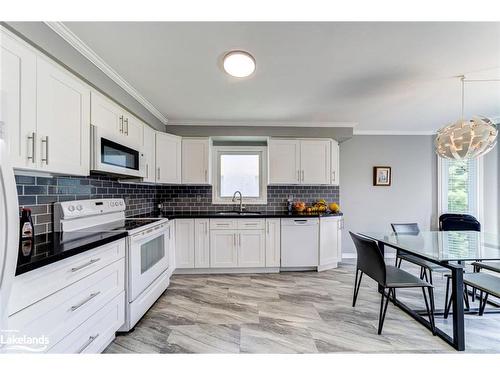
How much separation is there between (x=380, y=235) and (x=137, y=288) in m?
2.65

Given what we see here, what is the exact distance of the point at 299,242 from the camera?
3.79 meters

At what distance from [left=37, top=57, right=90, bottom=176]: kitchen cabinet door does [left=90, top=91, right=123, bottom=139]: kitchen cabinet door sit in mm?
74

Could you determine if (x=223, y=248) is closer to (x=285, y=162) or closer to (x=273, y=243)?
(x=273, y=243)

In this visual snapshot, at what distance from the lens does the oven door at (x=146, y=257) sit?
85.2 inches

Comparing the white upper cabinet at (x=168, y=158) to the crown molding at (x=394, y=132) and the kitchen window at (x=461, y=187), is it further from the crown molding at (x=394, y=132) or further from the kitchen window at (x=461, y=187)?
the kitchen window at (x=461, y=187)

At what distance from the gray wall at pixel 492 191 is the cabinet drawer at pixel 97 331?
217 inches

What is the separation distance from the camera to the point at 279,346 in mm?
1972

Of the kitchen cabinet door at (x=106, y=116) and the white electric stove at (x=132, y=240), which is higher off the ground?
the kitchen cabinet door at (x=106, y=116)

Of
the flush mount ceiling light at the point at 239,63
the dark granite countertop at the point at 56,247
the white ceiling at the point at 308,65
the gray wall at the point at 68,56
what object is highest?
the white ceiling at the point at 308,65

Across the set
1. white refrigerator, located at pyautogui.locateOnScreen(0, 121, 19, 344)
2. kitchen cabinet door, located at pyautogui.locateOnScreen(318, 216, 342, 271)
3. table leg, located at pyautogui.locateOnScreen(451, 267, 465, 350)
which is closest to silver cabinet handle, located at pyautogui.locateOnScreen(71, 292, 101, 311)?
white refrigerator, located at pyautogui.locateOnScreen(0, 121, 19, 344)

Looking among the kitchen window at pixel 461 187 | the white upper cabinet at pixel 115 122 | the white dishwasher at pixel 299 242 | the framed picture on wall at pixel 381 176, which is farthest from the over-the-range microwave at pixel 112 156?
the kitchen window at pixel 461 187

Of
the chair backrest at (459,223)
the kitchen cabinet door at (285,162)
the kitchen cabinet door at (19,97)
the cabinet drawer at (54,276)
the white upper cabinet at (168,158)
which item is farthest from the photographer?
the kitchen cabinet door at (285,162)

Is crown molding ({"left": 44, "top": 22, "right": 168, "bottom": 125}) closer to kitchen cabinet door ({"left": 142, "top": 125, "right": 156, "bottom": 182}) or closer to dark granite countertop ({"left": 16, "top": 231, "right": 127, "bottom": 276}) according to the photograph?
kitchen cabinet door ({"left": 142, "top": 125, "right": 156, "bottom": 182})
